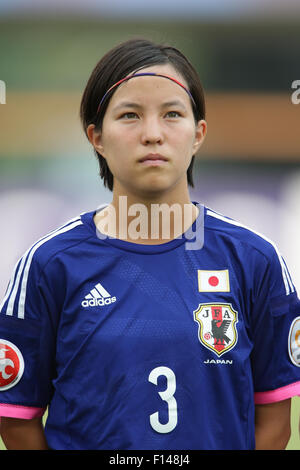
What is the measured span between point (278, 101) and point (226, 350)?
6.03 meters

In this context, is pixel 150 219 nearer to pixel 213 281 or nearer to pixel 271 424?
pixel 213 281

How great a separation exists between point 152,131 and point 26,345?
647 millimetres

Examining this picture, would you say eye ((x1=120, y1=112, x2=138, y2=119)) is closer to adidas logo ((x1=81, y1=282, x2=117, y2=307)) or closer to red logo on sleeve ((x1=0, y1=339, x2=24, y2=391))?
adidas logo ((x1=81, y1=282, x2=117, y2=307))

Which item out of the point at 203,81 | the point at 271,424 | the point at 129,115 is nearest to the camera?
the point at 129,115

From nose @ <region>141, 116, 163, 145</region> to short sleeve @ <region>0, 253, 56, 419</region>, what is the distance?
16.8 inches

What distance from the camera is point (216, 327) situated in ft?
5.50

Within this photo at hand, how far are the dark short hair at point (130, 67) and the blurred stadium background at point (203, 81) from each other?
16.1 feet

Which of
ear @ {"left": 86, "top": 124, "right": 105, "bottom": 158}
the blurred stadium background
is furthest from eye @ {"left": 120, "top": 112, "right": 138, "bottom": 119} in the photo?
the blurred stadium background

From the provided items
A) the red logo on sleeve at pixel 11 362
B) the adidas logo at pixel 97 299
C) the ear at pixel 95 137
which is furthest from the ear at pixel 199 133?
the red logo on sleeve at pixel 11 362

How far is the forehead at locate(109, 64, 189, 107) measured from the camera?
171cm

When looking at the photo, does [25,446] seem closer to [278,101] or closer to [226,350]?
[226,350]

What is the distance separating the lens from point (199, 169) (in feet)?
22.9

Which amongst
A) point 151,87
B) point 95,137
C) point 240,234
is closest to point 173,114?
point 151,87

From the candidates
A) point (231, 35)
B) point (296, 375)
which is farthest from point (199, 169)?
point (296, 375)
